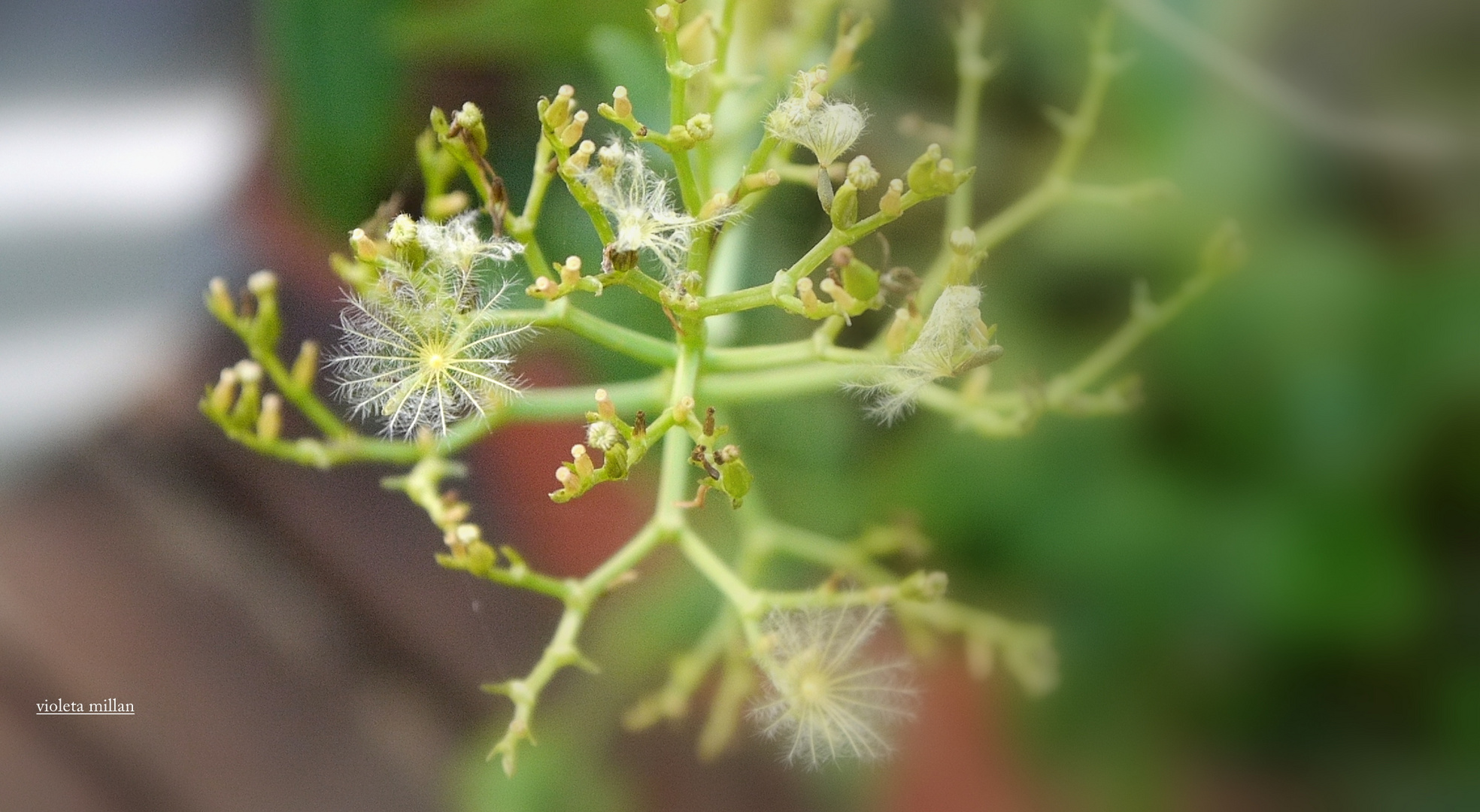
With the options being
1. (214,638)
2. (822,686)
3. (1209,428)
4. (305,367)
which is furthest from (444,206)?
(1209,428)

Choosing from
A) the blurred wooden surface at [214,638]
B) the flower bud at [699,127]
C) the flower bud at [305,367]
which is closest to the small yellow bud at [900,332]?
the flower bud at [699,127]

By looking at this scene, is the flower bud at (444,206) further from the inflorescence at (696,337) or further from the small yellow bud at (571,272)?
the small yellow bud at (571,272)

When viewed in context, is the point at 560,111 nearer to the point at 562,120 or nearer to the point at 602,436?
the point at 562,120

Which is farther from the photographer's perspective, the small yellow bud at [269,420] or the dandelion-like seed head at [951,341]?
the small yellow bud at [269,420]

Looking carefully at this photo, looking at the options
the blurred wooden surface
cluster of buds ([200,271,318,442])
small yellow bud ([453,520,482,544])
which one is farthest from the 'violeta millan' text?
small yellow bud ([453,520,482,544])

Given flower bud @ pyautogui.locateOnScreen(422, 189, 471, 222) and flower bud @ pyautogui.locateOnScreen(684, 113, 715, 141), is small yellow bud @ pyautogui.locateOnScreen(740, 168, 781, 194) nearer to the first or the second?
flower bud @ pyautogui.locateOnScreen(684, 113, 715, 141)
